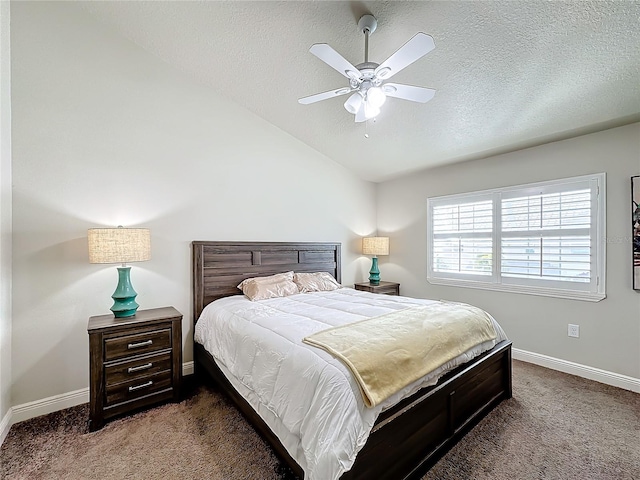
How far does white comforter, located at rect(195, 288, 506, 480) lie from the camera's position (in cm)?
129

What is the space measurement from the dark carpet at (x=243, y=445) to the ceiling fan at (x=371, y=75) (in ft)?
7.84

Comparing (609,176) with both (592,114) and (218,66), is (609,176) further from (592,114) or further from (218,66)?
(218,66)

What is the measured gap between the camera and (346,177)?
455 cm

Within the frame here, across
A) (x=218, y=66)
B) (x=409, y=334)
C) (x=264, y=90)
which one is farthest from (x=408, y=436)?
(x=218, y=66)

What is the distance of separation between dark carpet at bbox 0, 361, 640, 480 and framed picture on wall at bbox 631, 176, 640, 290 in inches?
41.3

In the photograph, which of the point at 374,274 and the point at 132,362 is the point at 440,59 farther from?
Answer: the point at 132,362

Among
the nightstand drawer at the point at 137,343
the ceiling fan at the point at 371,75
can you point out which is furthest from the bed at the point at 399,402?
the ceiling fan at the point at 371,75

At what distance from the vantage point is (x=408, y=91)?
2023 millimetres

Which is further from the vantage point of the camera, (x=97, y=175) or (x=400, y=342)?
(x=97, y=175)

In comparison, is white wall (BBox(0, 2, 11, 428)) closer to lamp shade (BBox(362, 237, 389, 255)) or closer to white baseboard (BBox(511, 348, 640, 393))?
lamp shade (BBox(362, 237, 389, 255))

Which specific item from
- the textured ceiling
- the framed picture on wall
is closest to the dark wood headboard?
the textured ceiling

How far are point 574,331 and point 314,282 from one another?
276cm

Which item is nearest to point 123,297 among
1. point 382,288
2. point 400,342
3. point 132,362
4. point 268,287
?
point 132,362

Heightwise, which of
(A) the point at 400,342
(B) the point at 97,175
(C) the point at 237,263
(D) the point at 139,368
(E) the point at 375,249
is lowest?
(D) the point at 139,368
